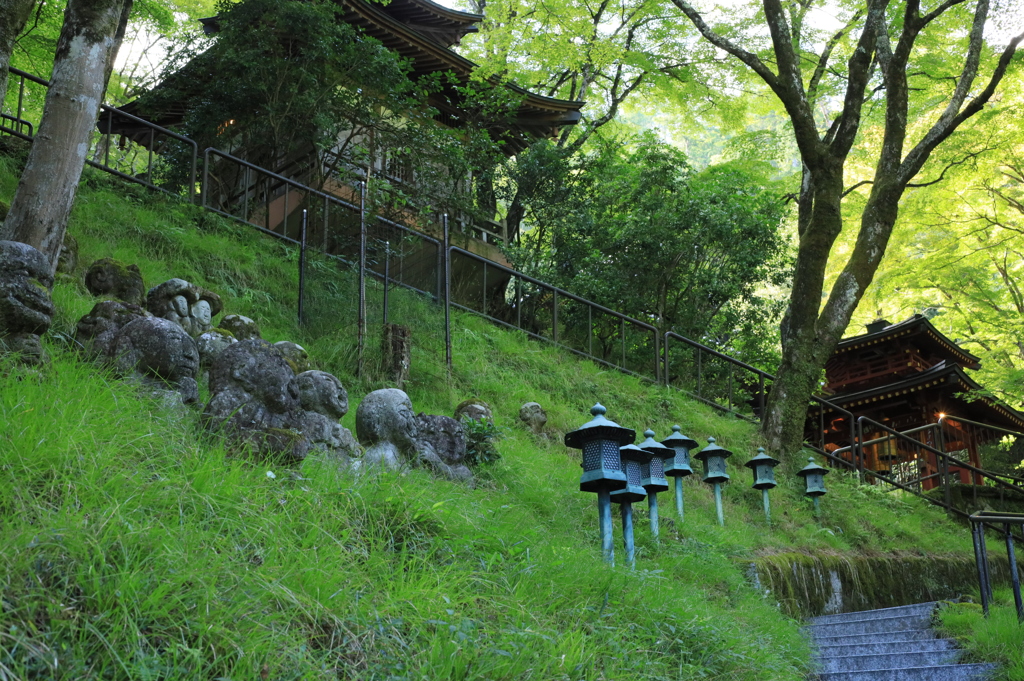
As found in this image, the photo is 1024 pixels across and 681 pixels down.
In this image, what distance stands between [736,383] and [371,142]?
7898 millimetres

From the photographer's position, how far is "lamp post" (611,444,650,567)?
609 cm

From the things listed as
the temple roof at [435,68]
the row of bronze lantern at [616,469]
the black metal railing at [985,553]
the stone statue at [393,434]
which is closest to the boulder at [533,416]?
the row of bronze lantern at [616,469]

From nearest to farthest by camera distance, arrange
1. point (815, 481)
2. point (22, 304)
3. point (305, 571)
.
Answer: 1. point (305, 571)
2. point (22, 304)
3. point (815, 481)

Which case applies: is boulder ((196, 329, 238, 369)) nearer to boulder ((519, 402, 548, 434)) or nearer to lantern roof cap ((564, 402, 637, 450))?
lantern roof cap ((564, 402, 637, 450))

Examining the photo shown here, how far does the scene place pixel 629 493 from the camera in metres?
6.11

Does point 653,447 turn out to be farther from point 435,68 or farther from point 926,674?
point 435,68

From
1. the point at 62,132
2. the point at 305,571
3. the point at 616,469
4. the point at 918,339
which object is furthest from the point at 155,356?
the point at 918,339

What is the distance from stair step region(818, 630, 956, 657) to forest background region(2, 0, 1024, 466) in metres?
9.31

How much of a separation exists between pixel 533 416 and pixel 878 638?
4.14 m

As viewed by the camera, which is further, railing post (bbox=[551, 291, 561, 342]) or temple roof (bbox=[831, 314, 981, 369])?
temple roof (bbox=[831, 314, 981, 369])

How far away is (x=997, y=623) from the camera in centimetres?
632

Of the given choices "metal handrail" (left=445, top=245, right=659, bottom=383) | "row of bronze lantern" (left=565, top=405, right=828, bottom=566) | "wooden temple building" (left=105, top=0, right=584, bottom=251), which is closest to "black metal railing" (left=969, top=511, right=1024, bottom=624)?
"row of bronze lantern" (left=565, top=405, right=828, bottom=566)

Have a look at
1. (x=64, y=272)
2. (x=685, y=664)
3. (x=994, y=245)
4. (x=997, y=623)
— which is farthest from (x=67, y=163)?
(x=994, y=245)

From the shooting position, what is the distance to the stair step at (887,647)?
6.63 m
